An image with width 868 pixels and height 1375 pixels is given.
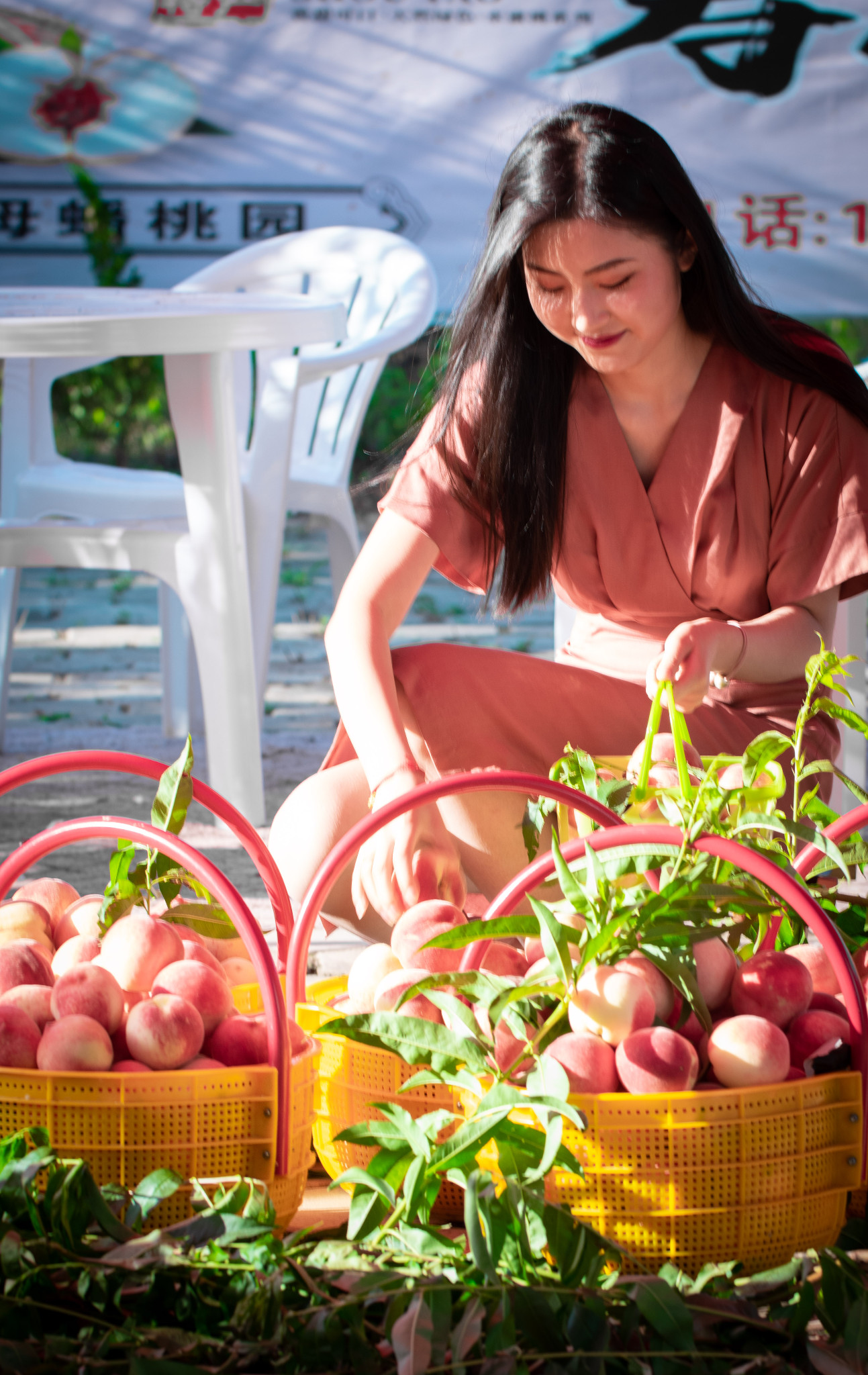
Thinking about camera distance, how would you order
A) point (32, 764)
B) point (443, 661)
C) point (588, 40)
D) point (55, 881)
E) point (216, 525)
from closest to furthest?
point (32, 764)
point (55, 881)
point (443, 661)
point (216, 525)
point (588, 40)

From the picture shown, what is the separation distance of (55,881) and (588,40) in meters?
4.99

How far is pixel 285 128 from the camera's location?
5426 millimetres

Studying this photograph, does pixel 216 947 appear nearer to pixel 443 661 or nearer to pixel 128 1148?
pixel 128 1148

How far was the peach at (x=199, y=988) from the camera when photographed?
2.98 ft

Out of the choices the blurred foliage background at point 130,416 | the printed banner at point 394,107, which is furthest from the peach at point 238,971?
the blurred foliage background at point 130,416

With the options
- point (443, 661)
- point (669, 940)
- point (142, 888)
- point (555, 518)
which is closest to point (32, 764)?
point (142, 888)

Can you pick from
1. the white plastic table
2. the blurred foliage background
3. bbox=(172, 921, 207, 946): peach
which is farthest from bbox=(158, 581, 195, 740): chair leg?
the blurred foliage background

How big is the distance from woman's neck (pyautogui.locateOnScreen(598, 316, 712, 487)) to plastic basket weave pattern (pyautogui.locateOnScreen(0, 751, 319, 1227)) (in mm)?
847

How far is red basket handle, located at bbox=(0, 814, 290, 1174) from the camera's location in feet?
2.74

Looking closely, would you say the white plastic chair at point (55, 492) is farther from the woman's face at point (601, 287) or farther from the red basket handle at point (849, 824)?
the red basket handle at point (849, 824)

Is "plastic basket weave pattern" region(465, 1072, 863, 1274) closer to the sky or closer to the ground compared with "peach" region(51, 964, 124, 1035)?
closer to the ground

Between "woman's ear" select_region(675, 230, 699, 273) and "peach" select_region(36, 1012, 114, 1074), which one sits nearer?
"peach" select_region(36, 1012, 114, 1074)

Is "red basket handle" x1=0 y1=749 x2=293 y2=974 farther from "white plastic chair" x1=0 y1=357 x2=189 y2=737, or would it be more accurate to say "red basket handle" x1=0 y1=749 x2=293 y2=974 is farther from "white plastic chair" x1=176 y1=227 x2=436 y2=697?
"white plastic chair" x1=0 y1=357 x2=189 y2=737

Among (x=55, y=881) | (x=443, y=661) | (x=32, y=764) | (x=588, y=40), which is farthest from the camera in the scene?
(x=588, y=40)
